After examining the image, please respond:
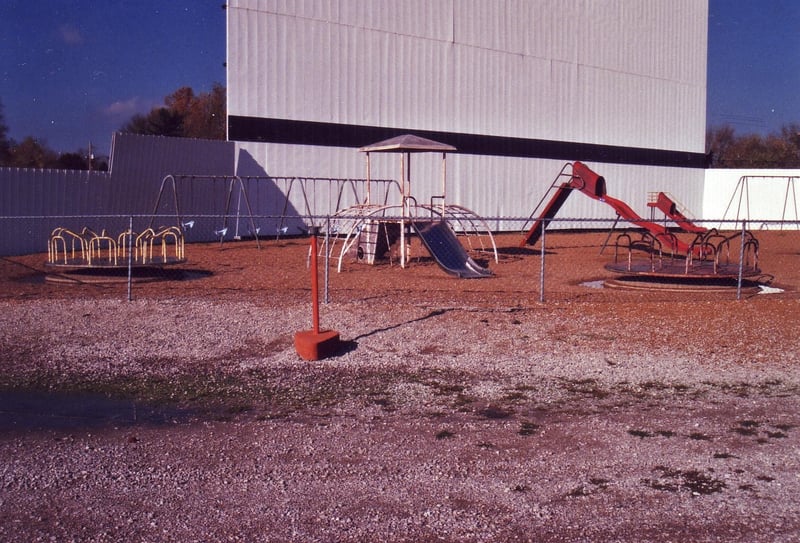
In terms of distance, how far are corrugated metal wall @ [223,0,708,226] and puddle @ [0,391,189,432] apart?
75.6 feet

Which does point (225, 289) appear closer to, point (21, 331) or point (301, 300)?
point (301, 300)

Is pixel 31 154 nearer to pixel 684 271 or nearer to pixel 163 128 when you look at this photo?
pixel 163 128

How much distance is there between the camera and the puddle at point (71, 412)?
7801 mm

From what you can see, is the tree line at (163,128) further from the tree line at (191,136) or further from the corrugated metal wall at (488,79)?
the corrugated metal wall at (488,79)

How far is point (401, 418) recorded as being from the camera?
26.1 feet

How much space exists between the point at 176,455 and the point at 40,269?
14.6m

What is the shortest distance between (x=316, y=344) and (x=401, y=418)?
2.80 metres

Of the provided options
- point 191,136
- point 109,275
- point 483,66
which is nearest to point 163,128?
point 191,136

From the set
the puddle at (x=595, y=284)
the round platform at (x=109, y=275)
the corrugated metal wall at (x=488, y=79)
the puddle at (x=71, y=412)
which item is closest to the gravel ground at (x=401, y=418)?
the puddle at (x=71, y=412)

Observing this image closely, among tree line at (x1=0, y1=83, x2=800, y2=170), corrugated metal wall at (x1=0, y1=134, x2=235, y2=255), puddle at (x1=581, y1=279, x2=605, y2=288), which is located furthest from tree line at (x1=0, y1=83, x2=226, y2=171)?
puddle at (x1=581, y1=279, x2=605, y2=288)

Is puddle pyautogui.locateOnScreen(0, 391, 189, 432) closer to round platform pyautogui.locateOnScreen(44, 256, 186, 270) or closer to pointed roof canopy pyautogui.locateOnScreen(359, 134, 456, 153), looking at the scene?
round platform pyautogui.locateOnScreen(44, 256, 186, 270)

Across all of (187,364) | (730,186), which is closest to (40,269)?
(187,364)

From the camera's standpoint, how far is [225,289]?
1630 centimetres

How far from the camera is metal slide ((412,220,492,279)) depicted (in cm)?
1947
